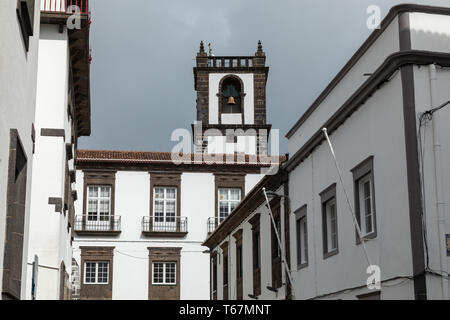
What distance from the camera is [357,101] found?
53.1 feet

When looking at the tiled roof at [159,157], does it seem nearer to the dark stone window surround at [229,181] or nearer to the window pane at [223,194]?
the dark stone window surround at [229,181]

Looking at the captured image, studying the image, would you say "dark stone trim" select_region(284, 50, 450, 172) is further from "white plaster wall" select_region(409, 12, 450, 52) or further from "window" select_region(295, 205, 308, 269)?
"window" select_region(295, 205, 308, 269)

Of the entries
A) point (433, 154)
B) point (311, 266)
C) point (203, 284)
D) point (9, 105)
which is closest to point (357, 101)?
point (433, 154)

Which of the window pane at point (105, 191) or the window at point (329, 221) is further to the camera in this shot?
the window pane at point (105, 191)

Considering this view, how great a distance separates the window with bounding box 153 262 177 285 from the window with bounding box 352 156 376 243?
84.7 ft

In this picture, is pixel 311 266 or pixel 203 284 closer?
pixel 311 266

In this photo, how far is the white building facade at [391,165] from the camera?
13219mm

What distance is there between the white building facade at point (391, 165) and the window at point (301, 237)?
4.84 ft

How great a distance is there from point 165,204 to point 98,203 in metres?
3.66

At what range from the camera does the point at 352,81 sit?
1691 centimetres

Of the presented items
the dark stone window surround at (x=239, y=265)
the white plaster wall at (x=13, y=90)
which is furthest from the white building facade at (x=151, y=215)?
the white plaster wall at (x=13, y=90)

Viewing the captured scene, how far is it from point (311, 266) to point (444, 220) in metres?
6.97
